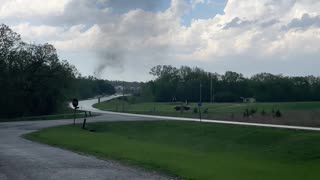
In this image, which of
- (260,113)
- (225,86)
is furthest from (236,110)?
(225,86)

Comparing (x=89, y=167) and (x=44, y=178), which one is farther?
(x=89, y=167)

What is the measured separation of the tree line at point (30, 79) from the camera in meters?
75.5

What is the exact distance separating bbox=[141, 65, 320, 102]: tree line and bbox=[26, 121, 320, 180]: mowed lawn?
10651 centimetres

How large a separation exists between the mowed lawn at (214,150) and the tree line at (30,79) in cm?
2725

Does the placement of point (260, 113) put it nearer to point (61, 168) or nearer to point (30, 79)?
point (30, 79)

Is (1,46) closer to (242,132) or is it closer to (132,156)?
(242,132)

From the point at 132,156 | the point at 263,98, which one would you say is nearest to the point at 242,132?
the point at 132,156

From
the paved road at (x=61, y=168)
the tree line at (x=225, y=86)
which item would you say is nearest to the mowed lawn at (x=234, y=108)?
the tree line at (x=225, y=86)

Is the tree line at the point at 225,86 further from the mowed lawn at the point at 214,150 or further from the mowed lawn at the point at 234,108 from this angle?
the mowed lawn at the point at 214,150

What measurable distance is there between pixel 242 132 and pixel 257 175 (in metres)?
20.3

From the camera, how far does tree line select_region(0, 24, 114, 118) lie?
75.5 meters

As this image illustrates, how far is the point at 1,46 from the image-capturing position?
76.1 metres

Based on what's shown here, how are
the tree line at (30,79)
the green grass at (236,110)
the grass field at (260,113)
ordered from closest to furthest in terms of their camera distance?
the grass field at (260,113)
the green grass at (236,110)
the tree line at (30,79)

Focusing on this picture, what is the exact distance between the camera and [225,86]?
164m
